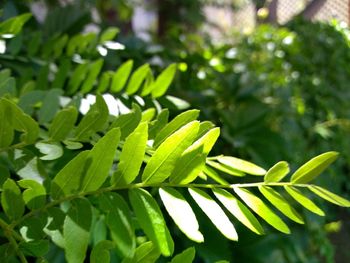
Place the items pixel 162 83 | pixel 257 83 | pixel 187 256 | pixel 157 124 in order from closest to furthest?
pixel 187 256 < pixel 157 124 < pixel 162 83 < pixel 257 83

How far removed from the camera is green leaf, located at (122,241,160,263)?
0.33 meters

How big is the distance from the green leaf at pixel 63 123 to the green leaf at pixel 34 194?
0.07 meters

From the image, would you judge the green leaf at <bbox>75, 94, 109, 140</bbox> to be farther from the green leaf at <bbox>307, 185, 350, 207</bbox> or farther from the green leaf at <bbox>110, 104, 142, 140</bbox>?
the green leaf at <bbox>307, 185, 350, 207</bbox>

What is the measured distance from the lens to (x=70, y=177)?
→ 34 centimetres

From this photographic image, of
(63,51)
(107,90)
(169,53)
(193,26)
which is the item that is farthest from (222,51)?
(193,26)

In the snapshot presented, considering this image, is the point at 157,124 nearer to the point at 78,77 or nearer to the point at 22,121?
the point at 22,121

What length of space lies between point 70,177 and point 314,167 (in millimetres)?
169

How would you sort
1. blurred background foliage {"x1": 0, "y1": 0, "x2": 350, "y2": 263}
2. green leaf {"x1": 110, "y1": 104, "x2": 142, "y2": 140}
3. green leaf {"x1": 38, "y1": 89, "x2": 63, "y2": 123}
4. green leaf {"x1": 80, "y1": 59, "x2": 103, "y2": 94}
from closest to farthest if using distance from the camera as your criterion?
green leaf {"x1": 110, "y1": 104, "x2": 142, "y2": 140}
green leaf {"x1": 38, "y1": 89, "x2": 63, "y2": 123}
green leaf {"x1": 80, "y1": 59, "x2": 103, "y2": 94}
blurred background foliage {"x1": 0, "y1": 0, "x2": 350, "y2": 263}

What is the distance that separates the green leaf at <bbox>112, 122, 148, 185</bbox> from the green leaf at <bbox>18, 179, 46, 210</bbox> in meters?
0.05

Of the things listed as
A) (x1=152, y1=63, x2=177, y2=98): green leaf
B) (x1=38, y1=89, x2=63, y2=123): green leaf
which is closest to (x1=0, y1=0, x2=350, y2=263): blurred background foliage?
(x1=152, y1=63, x2=177, y2=98): green leaf

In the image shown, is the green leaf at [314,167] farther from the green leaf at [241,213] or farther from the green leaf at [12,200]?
the green leaf at [12,200]

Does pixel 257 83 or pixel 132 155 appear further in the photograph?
pixel 257 83

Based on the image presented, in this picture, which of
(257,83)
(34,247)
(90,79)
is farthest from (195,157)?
(257,83)

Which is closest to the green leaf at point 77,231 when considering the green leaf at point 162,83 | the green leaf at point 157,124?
the green leaf at point 157,124
